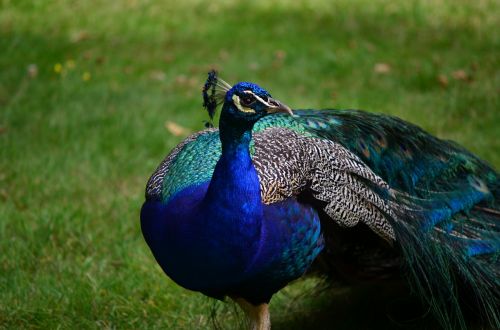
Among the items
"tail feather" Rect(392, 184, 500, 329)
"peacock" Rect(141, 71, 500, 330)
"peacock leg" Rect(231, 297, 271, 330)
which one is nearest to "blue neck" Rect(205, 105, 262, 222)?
"peacock" Rect(141, 71, 500, 330)

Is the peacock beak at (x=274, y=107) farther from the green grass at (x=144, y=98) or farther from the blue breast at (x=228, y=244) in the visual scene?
the green grass at (x=144, y=98)

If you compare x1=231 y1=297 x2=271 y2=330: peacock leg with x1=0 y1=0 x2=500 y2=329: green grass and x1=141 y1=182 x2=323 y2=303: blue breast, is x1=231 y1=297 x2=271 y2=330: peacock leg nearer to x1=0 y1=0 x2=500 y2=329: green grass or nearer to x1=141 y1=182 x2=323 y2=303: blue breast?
x1=141 y1=182 x2=323 y2=303: blue breast

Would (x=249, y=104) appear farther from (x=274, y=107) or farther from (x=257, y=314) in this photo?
(x=257, y=314)

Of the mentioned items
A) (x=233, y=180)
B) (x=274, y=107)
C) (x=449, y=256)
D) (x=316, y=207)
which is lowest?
(x=449, y=256)

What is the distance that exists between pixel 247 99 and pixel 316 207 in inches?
21.8

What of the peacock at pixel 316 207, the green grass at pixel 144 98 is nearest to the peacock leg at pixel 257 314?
the peacock at pixel 316 207

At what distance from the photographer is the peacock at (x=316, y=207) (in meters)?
2.75

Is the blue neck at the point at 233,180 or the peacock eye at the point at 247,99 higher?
the peacock eye at the point at 247,99

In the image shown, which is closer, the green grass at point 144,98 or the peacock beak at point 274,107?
the peacock beak at point 274,107

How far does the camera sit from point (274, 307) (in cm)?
397

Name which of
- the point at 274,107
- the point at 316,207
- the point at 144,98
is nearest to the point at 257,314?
the point at 316,207

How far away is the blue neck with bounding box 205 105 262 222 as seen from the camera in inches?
107

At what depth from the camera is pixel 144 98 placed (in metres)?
6.24

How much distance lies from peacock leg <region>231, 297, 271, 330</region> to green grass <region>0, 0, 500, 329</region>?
52 centimetres
